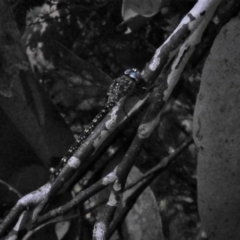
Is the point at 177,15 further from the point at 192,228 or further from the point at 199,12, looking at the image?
the point at 192,228

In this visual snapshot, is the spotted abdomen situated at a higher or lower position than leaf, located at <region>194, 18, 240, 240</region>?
higher

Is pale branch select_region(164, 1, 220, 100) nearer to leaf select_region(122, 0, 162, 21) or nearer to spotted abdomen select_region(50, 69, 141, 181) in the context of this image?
spotted abdomen select_region(50, 69, 141, 181)

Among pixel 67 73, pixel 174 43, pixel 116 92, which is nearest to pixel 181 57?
pixel 174 43

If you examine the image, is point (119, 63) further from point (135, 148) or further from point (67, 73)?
point (135, 148)

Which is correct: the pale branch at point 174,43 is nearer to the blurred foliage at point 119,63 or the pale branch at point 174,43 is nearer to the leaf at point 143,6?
the leaf at point 143,6

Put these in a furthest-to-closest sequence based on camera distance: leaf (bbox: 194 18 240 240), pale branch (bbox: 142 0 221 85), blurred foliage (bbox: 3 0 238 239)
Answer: blurred foliage (bbox: 3 0 238 239) → leaf (bbox: 194 18 240 240) → pale branch (bbox: 142 0 221 85)

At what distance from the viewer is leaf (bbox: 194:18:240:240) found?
0.90 metres

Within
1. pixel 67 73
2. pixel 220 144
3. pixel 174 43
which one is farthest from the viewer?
pixel 67 73

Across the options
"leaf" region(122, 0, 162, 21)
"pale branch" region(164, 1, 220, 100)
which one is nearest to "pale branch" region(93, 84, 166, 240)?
"pale branch" region(164, 1, 220, 100)

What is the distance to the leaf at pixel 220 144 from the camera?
896mm

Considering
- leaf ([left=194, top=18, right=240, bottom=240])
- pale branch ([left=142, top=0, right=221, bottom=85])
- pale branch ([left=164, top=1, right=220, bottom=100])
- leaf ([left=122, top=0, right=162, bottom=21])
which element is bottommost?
leaf ([left=194, top=18, right=240, bottom=240])

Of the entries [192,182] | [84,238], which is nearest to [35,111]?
[84,238]

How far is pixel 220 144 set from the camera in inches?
35.4

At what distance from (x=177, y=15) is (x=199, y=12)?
449 mm
